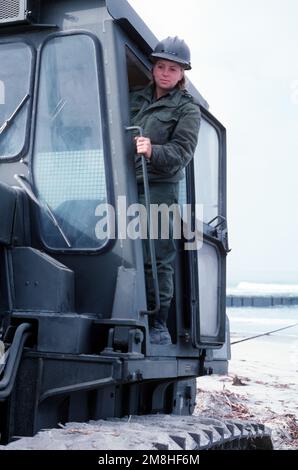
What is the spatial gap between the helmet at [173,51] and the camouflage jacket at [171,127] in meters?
0.19

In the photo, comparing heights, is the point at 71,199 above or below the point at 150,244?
above

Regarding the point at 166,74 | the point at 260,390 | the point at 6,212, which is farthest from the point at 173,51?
the point at 260,390

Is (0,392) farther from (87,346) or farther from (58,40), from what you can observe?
(58,40)

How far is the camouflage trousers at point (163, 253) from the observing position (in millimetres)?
3844

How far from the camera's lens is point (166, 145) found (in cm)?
384

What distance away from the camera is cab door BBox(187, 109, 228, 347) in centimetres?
503

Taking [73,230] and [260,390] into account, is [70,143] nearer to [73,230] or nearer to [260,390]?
[73,230]

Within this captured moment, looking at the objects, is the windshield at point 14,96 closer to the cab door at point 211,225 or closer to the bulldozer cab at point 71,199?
the bulldozer cab at point 71,199

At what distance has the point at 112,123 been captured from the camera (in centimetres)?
375

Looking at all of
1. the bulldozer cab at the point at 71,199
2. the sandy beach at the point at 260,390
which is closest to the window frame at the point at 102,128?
the bulldozer cab at the point at 71,199

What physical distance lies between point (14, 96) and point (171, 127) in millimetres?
927

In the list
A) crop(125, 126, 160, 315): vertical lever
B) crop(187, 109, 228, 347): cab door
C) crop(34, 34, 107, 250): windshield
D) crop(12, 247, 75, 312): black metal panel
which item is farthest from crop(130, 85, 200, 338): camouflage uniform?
crop(187, 109, 228, 347): cab door
